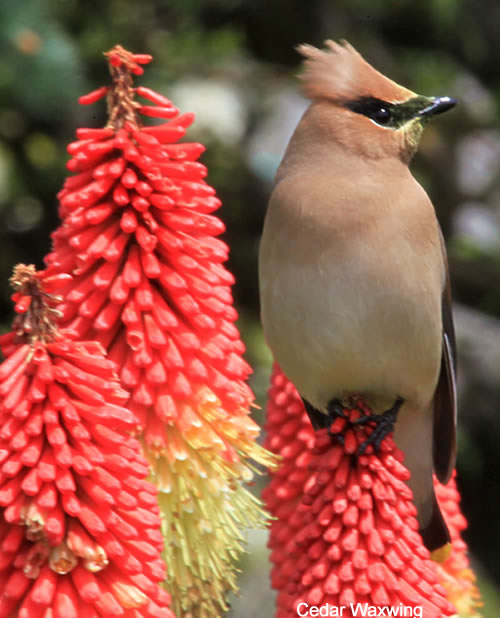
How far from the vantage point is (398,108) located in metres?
2.72

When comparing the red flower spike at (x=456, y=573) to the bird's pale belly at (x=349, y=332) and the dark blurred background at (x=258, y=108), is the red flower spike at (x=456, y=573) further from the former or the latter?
the dark blurred background at (x=258, y=108)

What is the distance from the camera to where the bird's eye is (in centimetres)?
275

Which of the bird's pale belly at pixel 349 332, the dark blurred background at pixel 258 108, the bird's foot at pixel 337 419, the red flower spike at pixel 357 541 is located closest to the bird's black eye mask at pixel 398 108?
the bird's pale belly at pixel 349 332

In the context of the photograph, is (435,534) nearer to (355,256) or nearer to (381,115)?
(355,256)

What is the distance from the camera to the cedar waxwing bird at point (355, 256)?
268 cm

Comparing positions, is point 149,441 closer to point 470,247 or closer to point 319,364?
point 319,364

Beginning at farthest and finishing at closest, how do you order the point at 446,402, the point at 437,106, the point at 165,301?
1. the point at 446,402
2. the point at 437,106
3. the point at 165,301

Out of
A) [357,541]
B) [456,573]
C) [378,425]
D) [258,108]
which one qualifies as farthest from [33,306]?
[258,108]

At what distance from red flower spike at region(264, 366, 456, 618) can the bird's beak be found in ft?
2.75

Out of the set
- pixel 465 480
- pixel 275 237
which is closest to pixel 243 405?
pixel 275 237

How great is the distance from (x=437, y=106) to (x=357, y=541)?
3.76 feet

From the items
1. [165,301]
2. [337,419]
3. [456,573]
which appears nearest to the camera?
[165,301]

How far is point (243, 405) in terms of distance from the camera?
2.16 meters

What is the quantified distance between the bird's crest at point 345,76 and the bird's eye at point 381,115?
0.04 metres
